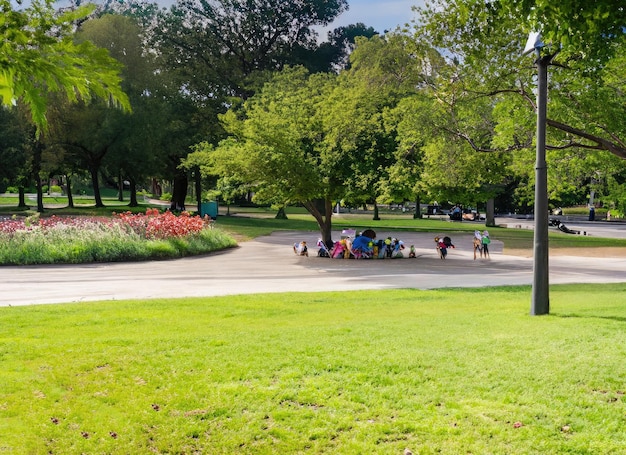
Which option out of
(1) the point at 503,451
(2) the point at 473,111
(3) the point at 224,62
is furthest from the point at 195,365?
(3) the point at 224,62

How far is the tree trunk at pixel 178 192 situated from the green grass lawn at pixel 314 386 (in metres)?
40.2

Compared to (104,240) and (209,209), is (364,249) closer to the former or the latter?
(104,240)

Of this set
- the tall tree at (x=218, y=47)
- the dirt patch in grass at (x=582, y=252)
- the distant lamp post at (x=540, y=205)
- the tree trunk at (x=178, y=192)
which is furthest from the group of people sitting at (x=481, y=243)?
the tree trunk at (x=178, y=192)

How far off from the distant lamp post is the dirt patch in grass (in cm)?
1575

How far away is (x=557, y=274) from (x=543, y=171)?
33.8ft

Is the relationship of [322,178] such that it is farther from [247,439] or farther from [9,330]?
[247,439]

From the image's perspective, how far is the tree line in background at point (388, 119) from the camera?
26.3 ft

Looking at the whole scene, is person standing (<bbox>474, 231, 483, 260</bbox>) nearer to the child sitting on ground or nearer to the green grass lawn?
the child sitting on ground

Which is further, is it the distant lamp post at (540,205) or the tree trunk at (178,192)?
the tree trunk at (178,192)

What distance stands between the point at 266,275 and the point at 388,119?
27.7ft

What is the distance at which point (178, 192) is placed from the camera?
50.6m

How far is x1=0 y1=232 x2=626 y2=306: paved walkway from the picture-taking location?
568 inches

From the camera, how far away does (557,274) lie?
64.6ft

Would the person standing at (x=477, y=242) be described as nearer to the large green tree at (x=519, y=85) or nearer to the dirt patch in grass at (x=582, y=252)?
the dirt patch in grass at (x=582, y=252)
